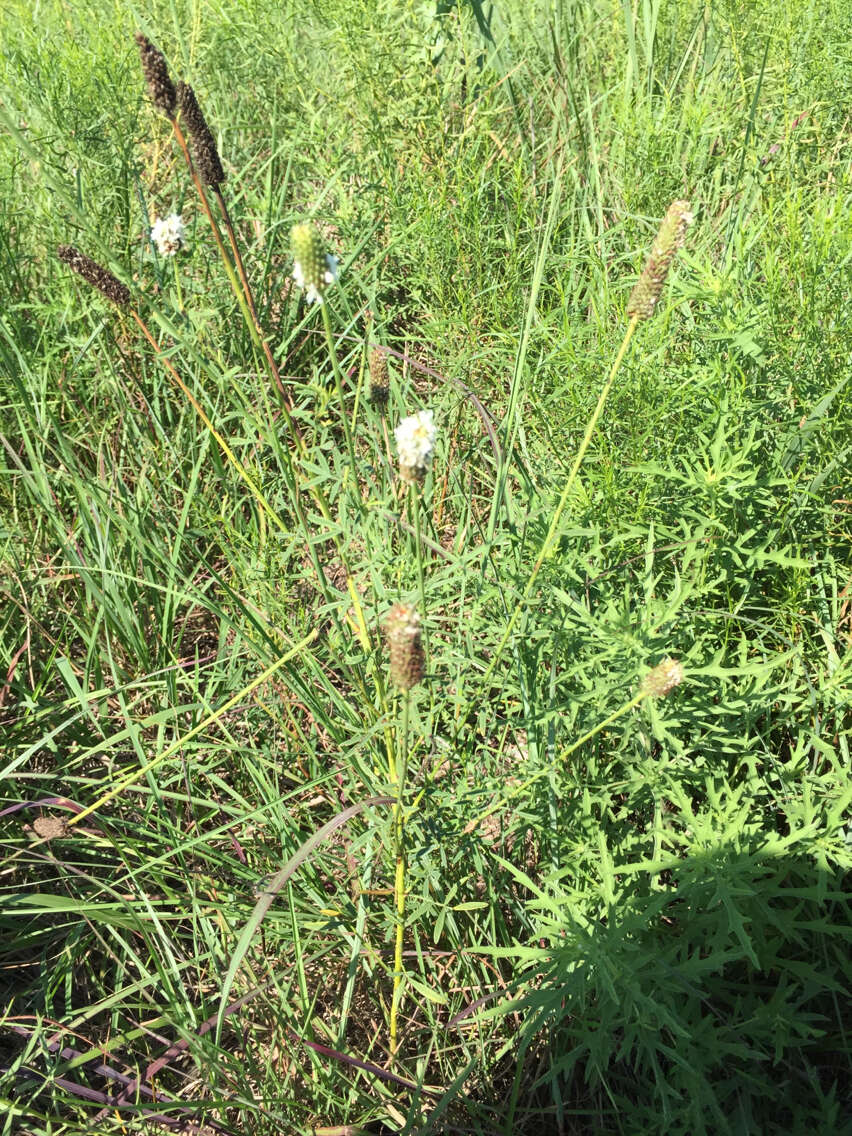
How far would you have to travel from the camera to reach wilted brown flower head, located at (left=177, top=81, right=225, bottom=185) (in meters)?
1.36

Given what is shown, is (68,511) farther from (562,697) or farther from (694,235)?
(694,235)

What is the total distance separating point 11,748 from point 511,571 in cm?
122

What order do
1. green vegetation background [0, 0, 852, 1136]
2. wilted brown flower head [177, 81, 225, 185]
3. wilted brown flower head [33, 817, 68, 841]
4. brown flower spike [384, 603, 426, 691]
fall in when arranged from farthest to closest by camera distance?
wilted brown flower head [33, 817, 68, 841]
green vegetation background [0, 0, 852, 1136]
wilted brown flower head [177, 81, 225, 185]
brown flower spike [384, 603, 426, 691]

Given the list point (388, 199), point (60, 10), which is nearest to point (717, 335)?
point (388, 199)

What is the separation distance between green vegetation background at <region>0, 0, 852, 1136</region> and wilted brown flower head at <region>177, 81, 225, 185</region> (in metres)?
0.21

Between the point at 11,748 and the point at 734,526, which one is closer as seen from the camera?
the point at 734,526

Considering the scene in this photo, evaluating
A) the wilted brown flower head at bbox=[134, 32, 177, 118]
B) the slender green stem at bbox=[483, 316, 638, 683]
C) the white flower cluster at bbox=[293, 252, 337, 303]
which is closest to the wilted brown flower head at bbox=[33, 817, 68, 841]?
the slender green stem at bbox=[483, 316, 638, 683]

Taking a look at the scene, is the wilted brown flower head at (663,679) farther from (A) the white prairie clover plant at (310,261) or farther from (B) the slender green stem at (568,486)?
(A) the white prairie clover plant at (310,261)

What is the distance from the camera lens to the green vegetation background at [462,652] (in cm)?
152

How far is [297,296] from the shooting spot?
9.09 ft

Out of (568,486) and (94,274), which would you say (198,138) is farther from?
(568,486)

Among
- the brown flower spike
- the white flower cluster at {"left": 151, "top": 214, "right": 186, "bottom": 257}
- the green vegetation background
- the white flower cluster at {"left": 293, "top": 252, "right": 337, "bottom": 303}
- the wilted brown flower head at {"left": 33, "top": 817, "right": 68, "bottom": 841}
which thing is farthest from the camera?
the white flower cluster at {"left": 151, "top": 214, "right": 186, "bottom": 257}

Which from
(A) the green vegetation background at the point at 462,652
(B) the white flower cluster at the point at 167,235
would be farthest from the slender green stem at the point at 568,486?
(B) the white flower cluster at the point at 167,235

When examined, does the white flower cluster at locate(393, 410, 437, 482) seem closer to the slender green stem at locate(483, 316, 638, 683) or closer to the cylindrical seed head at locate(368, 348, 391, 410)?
the slender green stem at locate(483, 316, 638, 683)
